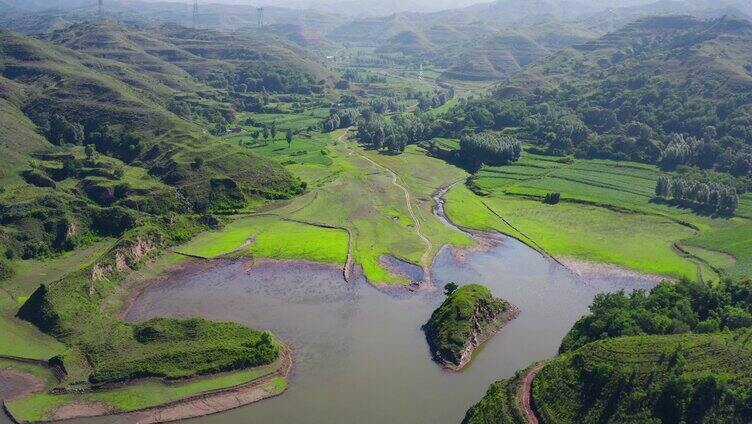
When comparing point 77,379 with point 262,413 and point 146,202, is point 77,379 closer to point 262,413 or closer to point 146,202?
point 262,413

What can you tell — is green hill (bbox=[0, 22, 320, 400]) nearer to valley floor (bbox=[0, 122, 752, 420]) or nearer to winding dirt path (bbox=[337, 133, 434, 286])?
valley floor (bbox=[0, 122, 752, 420])

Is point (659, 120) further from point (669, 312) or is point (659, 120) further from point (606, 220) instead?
point (669, 312)

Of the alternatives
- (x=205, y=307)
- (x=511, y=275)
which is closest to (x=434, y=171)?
(x=511, y=275)

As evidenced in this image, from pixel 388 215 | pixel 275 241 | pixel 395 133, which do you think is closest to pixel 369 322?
pixel 275 241

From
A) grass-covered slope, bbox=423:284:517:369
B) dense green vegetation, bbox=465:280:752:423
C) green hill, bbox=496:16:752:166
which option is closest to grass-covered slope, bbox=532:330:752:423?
dense green vegetation, bbox=465:280:752:423

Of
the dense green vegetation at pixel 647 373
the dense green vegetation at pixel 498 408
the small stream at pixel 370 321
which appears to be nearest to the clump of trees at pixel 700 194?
the small stream at pixel 370 321

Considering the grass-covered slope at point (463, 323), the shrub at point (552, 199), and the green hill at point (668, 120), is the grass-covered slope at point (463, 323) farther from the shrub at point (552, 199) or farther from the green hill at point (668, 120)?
the green hill at point (668, 120)
